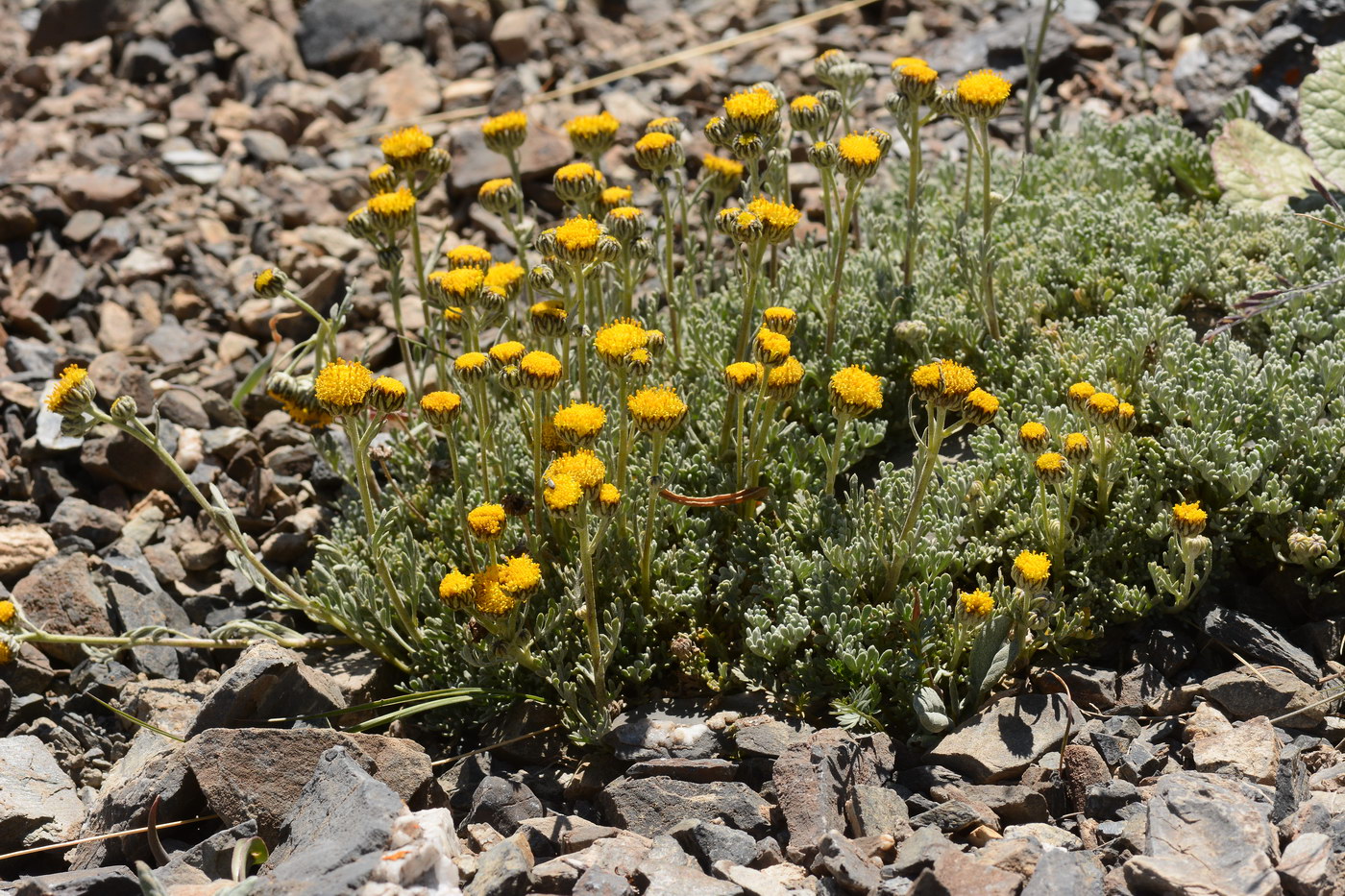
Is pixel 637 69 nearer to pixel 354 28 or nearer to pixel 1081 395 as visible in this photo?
pixel 354 28

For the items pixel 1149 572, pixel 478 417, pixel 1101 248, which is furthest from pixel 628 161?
pixel 1149 572

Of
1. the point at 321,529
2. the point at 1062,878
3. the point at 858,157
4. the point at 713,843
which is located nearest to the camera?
the point at 1062,878

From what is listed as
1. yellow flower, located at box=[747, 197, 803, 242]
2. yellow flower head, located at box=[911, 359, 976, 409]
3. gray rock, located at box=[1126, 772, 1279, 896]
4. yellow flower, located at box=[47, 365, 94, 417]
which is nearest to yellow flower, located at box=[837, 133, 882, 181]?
yellow flower, located at box=[747, 197, 803, 242]

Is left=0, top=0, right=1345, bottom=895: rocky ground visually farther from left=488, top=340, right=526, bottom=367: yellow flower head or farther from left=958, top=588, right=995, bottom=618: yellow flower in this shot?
left=488, top=340, right=526, bottom=367: yellow flower head

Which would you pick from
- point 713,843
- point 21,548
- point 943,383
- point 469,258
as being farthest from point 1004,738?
point 21,548

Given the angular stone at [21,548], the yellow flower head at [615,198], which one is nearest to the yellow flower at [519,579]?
the yellow flower head at [615,198]

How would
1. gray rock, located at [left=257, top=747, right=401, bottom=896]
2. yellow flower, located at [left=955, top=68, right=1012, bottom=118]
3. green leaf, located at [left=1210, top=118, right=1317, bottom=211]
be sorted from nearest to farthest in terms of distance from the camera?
gray rock, located at [left=257, top=747, right=401, bottom=896], yellow flower, located at [left=955, top=68, right=1012, bottom=118], green leaf, located at [left=1210, top=118, right=1317, bottom=211]
